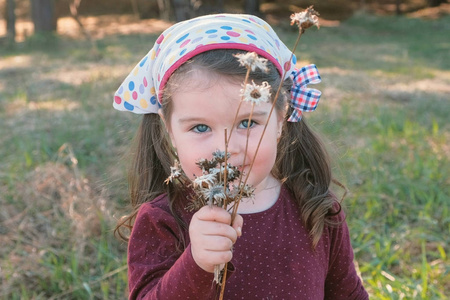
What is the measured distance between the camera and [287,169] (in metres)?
1.77

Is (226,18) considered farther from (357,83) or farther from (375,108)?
(357,83)

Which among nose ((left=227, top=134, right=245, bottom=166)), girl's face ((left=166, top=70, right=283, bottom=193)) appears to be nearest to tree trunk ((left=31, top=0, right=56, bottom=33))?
girl's face ((left=166, top=70, right=283, bottom=193))

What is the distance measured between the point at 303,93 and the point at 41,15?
41.1 feet

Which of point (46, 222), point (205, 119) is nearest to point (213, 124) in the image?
point (205, 119)

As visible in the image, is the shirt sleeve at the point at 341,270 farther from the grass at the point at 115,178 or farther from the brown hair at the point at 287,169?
the grass at the point at 115,178

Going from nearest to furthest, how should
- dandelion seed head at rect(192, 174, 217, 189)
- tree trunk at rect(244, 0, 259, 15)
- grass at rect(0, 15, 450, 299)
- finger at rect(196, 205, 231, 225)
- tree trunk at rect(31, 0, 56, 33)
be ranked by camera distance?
dandelion seed head at rect(192, 174, 217, 189) → finger at rect(196, 205, 231, 225) → grass at rect(0, 15, 450, 299) → tree trunk at rect(31, 0, 56, 33) → tree trunk at rect(244, 0, 259, 15)

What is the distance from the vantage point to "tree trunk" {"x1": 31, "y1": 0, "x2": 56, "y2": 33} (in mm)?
13039

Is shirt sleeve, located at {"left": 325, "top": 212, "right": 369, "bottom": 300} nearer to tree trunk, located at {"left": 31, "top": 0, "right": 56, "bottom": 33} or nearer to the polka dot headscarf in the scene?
the polka dot headscarf

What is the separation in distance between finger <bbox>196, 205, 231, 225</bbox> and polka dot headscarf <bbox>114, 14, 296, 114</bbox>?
0.46 meters

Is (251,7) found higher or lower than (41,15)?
higher

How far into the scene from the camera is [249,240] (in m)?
1.55

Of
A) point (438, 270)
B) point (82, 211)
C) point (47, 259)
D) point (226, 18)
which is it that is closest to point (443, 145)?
point (438, 270)

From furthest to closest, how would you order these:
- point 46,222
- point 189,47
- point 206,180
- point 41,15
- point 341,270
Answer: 1. point 41,15
2. point 46,222
3. point 341,270
4. point 189,47
5. point 206,180

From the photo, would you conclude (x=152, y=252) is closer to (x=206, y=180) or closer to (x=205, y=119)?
(x=205, y=119)
